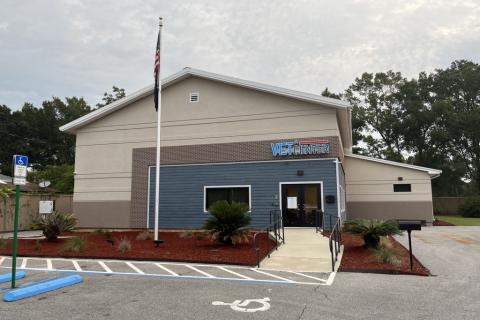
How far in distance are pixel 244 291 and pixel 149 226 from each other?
12795 millimetres

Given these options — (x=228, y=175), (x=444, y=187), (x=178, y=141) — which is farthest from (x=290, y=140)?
(x=444, y=187)

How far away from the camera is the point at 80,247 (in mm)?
12305

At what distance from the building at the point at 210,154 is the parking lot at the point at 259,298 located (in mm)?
8248

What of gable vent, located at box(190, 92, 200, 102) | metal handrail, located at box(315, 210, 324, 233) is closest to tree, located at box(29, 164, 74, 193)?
gable vent, located at box(190, 92, 200, 102)

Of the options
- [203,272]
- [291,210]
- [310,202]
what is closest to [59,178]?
[291,210]

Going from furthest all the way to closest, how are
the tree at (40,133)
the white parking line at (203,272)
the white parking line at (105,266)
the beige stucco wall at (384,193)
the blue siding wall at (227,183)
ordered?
the tree at (40,133) → the beige stucco wall at (384,193) → the blue siding wall at (227,183) → the white parking line at (105,266) → the white parking line at (203,272)

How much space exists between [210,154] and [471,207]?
87.1ft

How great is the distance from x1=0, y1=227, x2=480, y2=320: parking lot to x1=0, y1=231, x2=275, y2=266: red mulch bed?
2.13m

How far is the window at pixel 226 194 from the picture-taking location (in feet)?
59.6

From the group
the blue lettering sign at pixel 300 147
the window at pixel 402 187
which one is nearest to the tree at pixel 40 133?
the blue lettering sign at pixel 300 147

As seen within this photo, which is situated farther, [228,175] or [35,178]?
[35,178]

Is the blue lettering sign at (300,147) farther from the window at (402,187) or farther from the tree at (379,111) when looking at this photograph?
the tree at (379,111)

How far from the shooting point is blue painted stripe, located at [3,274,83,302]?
21.6 ft

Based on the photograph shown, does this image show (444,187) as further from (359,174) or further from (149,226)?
(149,226)
